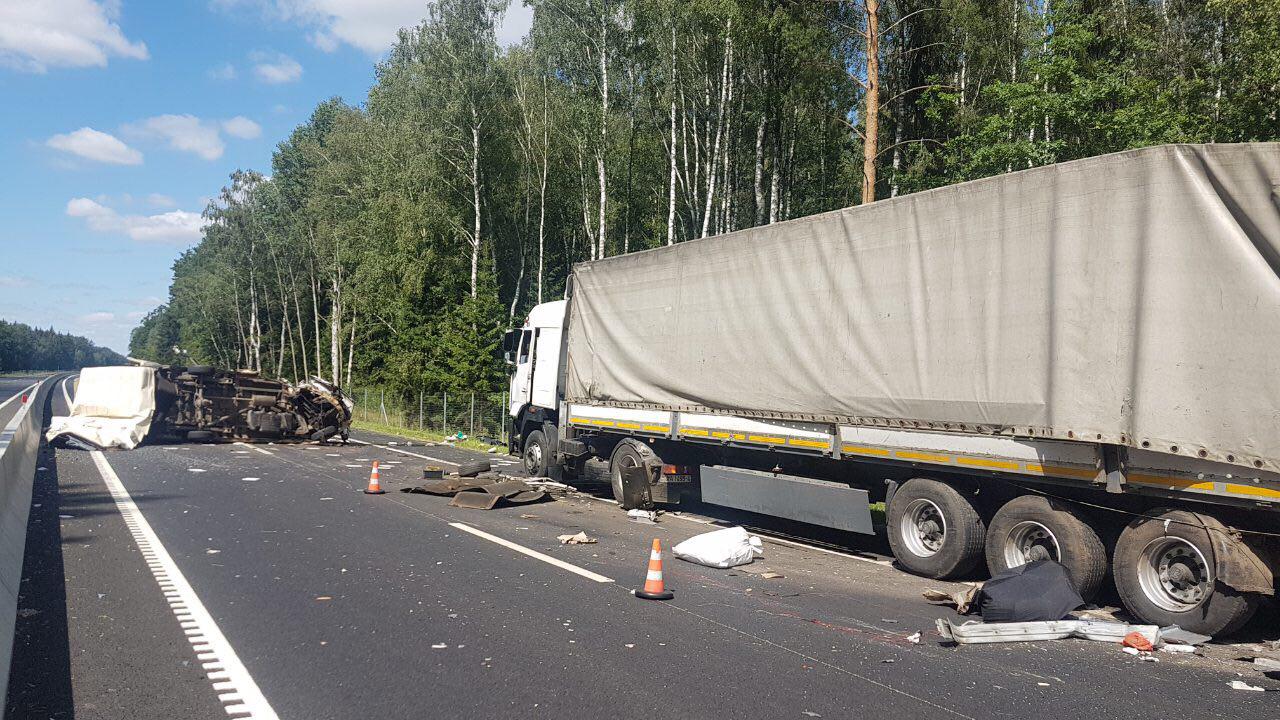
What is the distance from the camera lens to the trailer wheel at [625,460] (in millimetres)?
12461

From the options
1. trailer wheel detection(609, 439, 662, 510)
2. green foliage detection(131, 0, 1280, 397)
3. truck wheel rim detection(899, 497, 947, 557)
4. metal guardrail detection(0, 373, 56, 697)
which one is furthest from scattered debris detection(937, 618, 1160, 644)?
green foliage detection(131, 0, 1280, 397)

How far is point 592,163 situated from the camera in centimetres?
3444

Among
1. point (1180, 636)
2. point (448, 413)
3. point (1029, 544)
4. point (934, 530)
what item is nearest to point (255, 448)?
point (448, 413)

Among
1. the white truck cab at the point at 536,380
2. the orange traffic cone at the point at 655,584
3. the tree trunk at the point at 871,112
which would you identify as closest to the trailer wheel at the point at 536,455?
the white truck cab at the point at 536,380

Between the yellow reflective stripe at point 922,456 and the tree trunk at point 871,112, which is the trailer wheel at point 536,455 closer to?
the tree trunk at point 871,112

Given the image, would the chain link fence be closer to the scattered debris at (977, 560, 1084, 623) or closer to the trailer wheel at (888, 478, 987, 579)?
the trailer wheel at (888, 478, 987, 579)

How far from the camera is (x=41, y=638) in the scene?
5.73m

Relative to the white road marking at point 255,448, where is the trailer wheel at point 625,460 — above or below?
above

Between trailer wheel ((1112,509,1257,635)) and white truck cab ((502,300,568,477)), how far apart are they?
33.1ft

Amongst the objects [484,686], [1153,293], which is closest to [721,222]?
[1153,293]

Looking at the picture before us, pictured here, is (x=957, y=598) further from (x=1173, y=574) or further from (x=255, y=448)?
(x=255, y=448)

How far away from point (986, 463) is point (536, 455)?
31.0 feet

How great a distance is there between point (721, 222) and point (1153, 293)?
24.3 m

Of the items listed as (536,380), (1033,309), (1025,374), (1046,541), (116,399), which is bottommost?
(1046,541)
